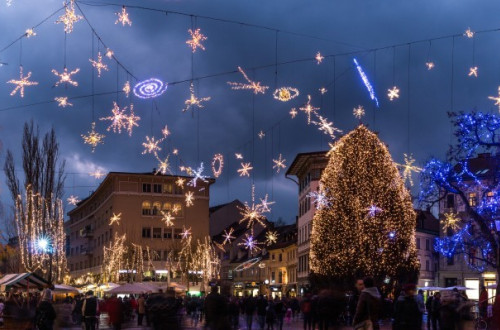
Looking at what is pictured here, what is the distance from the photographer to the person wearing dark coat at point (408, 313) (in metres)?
13.1

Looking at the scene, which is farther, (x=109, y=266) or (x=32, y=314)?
(x=109, y=266)

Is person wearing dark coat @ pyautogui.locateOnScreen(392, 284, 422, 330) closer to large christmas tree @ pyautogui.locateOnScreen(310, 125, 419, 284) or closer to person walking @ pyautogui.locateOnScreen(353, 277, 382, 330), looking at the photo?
person walking @ pyautogui.locateOnScreen(353, 277, 382, 330)

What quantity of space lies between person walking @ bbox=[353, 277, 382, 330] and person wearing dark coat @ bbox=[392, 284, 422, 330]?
0.34 meters

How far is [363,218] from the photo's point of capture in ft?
165

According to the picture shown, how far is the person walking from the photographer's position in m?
13.1

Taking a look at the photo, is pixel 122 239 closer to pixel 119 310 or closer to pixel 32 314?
pixel 119 310

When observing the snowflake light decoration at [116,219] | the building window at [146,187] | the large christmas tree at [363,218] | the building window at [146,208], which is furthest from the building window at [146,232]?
the large christmas tree at [363,218]

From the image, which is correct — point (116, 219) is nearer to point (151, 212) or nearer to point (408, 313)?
point (151, 212)

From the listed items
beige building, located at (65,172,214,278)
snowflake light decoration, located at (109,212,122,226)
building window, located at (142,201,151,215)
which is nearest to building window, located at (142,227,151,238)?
beige building, located at (65,172,214,278)

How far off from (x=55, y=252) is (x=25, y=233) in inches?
400

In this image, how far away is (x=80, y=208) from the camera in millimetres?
129500

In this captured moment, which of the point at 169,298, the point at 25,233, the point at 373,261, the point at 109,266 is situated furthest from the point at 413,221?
Answer: the point at 109,266

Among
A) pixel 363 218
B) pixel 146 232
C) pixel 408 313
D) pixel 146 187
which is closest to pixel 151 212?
pixel 146 232

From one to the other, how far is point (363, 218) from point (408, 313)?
123ft
